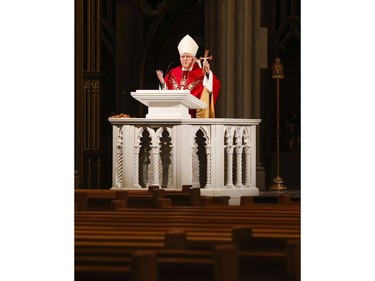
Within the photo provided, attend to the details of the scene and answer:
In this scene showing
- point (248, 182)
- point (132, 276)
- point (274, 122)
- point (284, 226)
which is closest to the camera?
point (132, 276)

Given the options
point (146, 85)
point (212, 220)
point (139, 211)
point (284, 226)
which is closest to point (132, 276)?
point (284, 226)

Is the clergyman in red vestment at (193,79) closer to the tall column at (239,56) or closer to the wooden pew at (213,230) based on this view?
the tall column at (239,56)

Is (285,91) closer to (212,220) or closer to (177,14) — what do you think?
(177,14)

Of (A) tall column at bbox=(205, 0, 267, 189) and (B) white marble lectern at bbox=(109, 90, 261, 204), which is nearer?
(B) white marble lectern at bbox=(109, 90, 261, 204)

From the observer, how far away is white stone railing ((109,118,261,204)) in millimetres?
8055

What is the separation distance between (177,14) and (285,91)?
4.34 metres

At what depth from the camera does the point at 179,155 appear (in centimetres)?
802

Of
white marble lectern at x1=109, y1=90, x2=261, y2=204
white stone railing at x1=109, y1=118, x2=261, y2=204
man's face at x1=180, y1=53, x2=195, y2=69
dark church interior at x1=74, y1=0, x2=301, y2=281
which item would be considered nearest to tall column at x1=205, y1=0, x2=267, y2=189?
dark church interior at x1=74, y1=0, x2=301, y2=281

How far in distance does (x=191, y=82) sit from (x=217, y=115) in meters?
2.54

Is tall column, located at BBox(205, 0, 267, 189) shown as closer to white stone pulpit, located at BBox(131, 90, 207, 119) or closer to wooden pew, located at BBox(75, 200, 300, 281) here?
white stone pulpit, located at BBox(131, 90, 207, 119)

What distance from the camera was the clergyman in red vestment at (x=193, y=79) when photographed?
10367 mm

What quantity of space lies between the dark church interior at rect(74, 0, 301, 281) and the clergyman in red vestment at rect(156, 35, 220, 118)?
1.14m

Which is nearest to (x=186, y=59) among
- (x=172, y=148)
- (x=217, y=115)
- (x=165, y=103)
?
(x=165, y=103)
